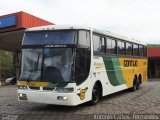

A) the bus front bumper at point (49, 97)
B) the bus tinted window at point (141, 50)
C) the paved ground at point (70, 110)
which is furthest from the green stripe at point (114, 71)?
the bus tinted window at point (141, 50)

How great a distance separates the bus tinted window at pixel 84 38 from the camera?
1243 centimetres

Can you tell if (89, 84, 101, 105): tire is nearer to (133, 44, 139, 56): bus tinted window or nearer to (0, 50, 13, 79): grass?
(133, 44, 139, 56): bus tinted window

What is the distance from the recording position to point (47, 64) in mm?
12102

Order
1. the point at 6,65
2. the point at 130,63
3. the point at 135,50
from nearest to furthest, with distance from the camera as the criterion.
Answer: the point at 130,63
the point at 135,50
the point at 6,65

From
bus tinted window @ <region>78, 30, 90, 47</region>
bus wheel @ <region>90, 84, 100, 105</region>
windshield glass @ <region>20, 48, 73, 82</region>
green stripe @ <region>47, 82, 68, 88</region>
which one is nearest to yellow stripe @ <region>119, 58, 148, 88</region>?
bus wheel @ <region>90, 84, 100, 105</region>

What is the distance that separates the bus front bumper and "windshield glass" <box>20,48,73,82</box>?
0.46 meters

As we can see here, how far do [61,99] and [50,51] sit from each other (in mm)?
1747

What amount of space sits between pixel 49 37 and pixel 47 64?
3.50 feet

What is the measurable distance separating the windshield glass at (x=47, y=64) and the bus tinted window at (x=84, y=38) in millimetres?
668

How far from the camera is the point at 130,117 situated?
10820 mm

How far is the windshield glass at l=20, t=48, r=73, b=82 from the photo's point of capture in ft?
38.8

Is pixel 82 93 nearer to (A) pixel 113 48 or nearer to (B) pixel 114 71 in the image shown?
(B) pixel 114 71

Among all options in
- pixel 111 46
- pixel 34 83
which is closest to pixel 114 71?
pixel 111 46

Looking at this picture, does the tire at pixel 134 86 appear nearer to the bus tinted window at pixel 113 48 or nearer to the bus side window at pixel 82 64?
the bus tinted window at pixel 113 48
